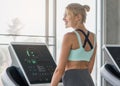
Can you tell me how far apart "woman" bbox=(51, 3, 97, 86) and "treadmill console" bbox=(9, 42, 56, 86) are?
7.7 inches

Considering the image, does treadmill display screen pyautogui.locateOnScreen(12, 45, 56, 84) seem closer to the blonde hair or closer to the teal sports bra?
the teal sports bra

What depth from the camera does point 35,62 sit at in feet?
8.89

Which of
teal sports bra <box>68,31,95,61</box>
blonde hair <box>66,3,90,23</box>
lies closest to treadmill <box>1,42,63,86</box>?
teal sports bra <box>68,31,95,61</box>

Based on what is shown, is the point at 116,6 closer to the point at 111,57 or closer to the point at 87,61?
the point at 111,57

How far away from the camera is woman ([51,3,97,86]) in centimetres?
249

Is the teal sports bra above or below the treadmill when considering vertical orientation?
above

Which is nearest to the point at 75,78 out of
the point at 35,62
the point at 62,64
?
the point at 62,64

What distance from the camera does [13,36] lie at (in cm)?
588

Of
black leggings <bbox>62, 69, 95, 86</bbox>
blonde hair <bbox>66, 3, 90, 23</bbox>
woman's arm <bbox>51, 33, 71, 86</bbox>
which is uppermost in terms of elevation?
blonde hair <bbox>66, 3, 90, 23</bbox>

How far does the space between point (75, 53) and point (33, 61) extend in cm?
40

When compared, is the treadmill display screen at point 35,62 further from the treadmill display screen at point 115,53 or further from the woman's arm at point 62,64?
the treadmill display screen at point 115,53

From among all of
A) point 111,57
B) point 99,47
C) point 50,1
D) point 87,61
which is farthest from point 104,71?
point 50,1

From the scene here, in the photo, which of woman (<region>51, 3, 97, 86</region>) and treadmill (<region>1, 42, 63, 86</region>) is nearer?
woman (<region>51, 3, 97, 86</region>)

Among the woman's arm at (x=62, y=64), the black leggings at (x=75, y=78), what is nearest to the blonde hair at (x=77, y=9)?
the woman's arm at (x=62, y=64)
